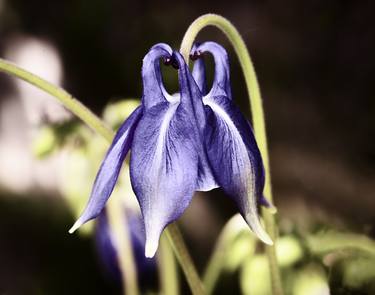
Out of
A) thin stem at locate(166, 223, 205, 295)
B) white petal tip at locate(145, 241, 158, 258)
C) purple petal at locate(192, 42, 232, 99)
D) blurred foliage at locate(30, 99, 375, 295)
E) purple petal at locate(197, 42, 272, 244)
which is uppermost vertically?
purple petal at locate(192, 42, 232, 99)

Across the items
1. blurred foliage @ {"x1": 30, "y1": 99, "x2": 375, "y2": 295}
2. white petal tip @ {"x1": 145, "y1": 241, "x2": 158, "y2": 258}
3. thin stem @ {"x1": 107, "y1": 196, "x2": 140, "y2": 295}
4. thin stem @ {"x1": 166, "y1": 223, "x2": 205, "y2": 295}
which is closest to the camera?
white petal tip @ {"x1": 145, "y1": 241, "x2": 158, "y2": 258}

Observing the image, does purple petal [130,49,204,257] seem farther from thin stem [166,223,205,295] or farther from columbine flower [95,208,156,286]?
columbine flower [95,208,156,286]

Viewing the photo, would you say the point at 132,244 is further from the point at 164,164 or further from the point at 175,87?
the point at 164,164

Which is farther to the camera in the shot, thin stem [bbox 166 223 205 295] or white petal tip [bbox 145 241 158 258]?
thin stem [bbox 166 223 205 295]

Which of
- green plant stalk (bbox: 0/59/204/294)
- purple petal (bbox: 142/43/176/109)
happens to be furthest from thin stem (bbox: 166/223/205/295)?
purple petal (bbox: 142/43/176/109)

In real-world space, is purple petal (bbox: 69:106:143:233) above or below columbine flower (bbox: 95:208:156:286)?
above

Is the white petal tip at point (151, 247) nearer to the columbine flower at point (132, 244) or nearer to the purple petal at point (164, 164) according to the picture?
the purple petal at point (164, 164)

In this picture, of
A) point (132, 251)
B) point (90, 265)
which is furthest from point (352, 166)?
point (90, 265)
